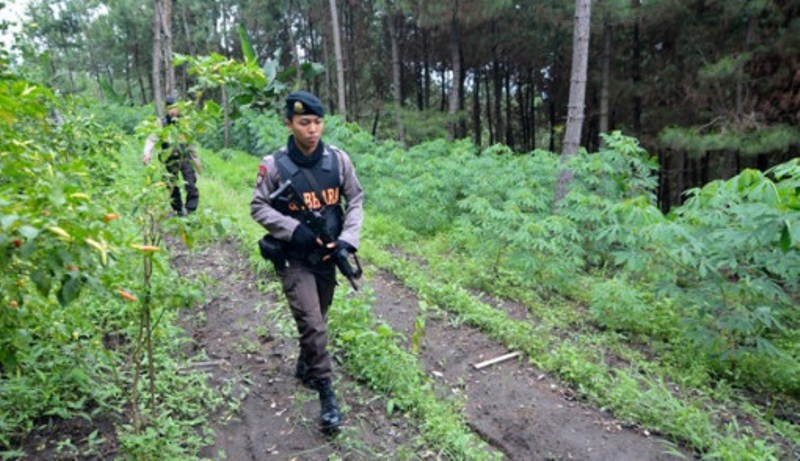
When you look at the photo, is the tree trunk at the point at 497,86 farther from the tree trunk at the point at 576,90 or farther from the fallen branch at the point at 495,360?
the fallen branch at the point at 495,360

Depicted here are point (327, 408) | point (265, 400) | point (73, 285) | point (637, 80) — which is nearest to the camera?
point (73, 285)

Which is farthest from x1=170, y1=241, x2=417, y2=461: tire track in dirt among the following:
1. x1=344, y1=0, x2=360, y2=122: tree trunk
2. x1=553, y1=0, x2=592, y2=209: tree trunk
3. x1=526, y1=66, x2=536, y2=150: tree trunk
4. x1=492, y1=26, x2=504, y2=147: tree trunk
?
x1=344, y1=0, x2=360, y2=122: tree trunk

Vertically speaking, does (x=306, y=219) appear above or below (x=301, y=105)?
below

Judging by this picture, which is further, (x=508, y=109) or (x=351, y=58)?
(x=508, y=109)

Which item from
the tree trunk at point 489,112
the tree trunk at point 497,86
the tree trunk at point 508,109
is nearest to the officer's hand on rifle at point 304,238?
the tree trunk at point 497,86

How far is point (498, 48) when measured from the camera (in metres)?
19.7

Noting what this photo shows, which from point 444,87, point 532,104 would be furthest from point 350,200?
point 444,87

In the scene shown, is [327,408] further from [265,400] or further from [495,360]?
[495,360]

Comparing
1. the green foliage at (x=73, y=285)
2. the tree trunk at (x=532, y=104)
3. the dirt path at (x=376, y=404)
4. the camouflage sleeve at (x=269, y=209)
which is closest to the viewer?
the green foliage at (x=73, y=285)

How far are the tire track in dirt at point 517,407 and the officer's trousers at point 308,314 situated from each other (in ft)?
4.22

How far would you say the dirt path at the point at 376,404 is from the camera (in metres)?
3.17

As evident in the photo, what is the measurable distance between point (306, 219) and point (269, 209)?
0.82 ft

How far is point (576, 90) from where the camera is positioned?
320 inches

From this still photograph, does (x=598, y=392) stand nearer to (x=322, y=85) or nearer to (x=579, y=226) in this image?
(x=579, y=226)
